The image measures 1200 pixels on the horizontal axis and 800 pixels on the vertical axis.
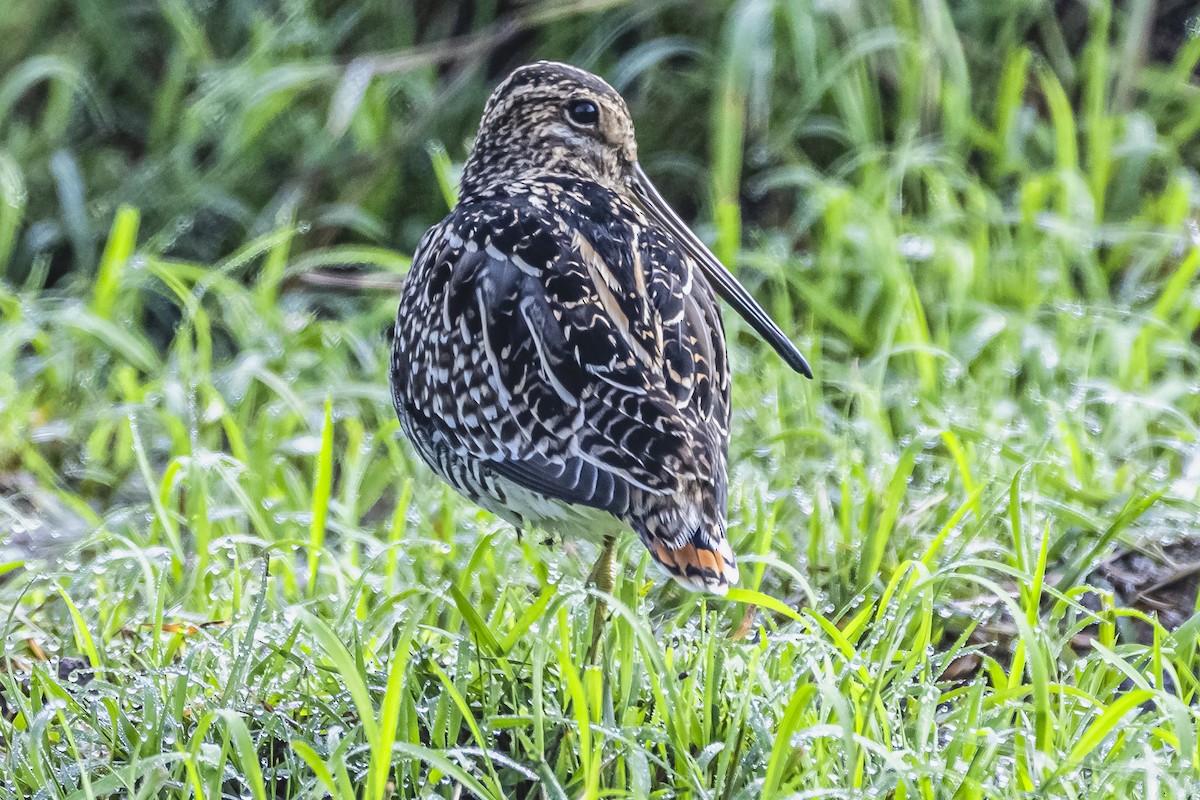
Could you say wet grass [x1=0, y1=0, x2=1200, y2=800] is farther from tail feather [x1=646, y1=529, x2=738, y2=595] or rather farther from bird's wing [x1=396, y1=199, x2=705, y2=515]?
bird's wing [x1=396, y1=199, x2=705, y2=515]

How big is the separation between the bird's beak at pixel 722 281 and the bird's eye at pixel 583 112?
15 centimetres

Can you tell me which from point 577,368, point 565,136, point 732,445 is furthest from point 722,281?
point 732,445

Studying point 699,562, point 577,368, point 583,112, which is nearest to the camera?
point 699,562

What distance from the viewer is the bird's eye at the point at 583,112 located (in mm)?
3191

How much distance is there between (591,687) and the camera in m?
2.37

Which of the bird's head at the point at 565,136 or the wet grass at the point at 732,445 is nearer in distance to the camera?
→ the wet grass at the point at 732,445

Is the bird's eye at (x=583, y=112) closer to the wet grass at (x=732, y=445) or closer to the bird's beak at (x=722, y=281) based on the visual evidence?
the bird's beak at (x=722, y=281)

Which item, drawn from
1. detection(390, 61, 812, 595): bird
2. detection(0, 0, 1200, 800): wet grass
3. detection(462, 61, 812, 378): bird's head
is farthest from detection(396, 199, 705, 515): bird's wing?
detection(462, 61, 812, 378): bird's head

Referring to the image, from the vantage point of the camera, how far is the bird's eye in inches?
126

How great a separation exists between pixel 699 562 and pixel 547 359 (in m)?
0.46

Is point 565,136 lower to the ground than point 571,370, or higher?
higher

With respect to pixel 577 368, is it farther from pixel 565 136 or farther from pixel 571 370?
pixel 565 136

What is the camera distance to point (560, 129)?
3.21 metres

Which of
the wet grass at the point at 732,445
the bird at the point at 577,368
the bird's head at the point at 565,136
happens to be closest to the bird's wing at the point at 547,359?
the bird at the point at 577,368
